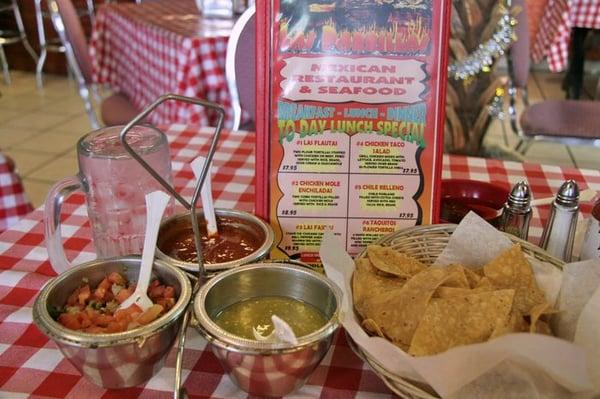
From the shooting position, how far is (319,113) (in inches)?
38.1

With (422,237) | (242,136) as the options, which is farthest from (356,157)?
(242,136)

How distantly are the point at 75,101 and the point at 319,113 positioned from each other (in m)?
4.16

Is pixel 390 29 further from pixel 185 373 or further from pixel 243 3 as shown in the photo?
pixel 243 3

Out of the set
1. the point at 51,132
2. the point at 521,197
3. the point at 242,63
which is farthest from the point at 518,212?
the point at 51,132

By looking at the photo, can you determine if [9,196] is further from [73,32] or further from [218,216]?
[73,32]

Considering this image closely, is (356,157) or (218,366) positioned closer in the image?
(218,366)

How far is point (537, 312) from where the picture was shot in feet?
2.48

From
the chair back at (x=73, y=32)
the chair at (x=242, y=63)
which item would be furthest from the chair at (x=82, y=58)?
the chair at (x=242, y=63)

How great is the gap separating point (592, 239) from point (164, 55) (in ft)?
6.85

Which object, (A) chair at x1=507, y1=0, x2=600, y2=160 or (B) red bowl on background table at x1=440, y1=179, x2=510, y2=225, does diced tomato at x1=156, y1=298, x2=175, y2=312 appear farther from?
(A) chair at x1=507, y1=0, x2=600, y2=160

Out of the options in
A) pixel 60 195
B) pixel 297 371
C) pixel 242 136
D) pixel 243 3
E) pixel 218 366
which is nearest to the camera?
pixel 297 371

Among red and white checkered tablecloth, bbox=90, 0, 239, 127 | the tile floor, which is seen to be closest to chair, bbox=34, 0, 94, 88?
the tile floor

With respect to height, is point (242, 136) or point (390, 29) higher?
point (390, 29)

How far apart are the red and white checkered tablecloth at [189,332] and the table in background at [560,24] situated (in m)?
2.70
